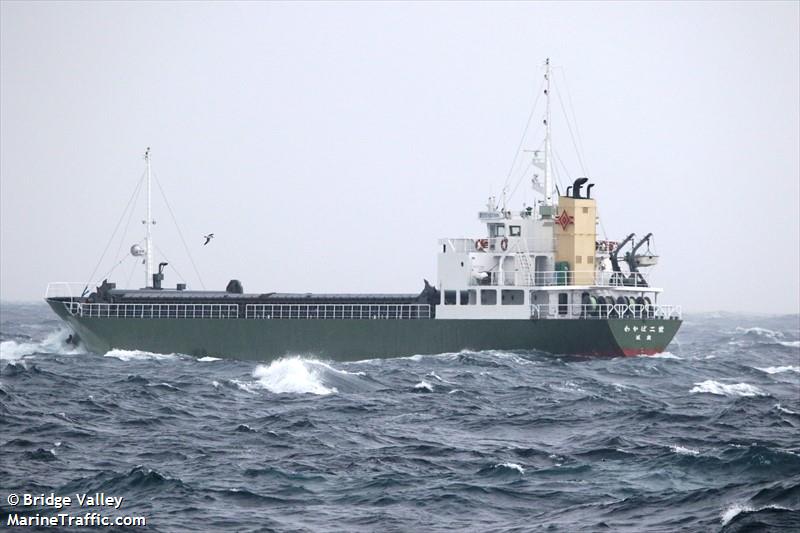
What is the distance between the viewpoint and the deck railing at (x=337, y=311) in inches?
2435

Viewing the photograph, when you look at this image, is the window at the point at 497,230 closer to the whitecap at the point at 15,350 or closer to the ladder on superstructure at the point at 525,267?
→ the ladder on superstructure at the point at 525,267

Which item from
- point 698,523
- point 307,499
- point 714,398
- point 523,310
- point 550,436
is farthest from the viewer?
point 523,310

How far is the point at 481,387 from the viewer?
44.7 metres

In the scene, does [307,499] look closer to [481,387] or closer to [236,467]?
[236,467]

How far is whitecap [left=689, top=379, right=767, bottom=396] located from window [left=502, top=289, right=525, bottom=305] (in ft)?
48.7

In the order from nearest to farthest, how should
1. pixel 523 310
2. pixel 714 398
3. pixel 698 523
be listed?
pixel 698 523
pixel 714 398
pixel 523 310

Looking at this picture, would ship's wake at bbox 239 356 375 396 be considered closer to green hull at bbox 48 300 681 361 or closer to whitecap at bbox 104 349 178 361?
green hull at bbox 48 300 681 361

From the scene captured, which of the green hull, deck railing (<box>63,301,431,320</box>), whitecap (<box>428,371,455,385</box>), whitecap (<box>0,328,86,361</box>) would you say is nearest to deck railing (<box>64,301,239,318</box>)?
deck railing (<box>63,301,431,320</box>)

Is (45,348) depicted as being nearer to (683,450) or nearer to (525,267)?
(525,267)

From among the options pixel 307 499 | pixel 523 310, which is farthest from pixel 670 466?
pixel 523 310

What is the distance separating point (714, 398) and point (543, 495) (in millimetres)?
19750

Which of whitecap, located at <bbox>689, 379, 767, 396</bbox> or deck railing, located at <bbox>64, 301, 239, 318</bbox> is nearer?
whitecap, located at <bbox>689, 379, 767, 396</bbox>

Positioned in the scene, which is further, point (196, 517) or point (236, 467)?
point (236, 467)

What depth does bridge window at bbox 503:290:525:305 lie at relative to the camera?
6095 centimetres
